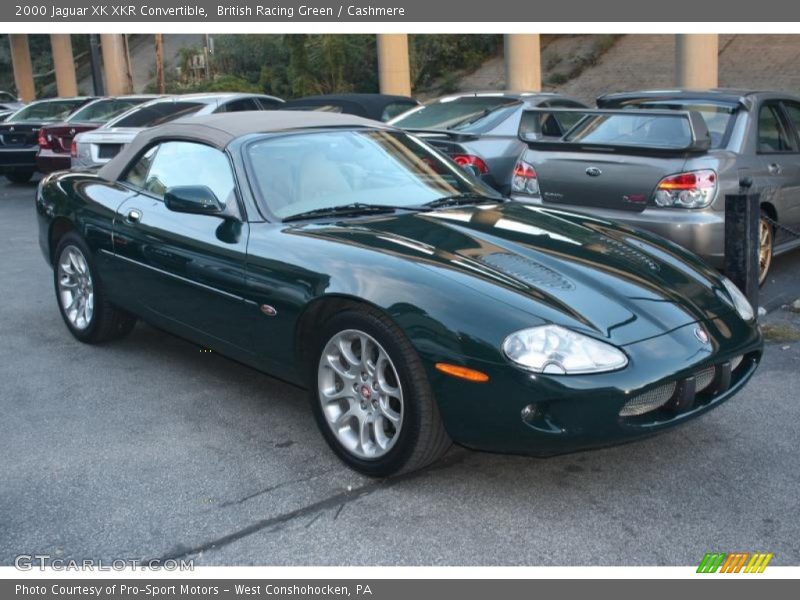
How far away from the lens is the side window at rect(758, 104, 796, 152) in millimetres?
7105

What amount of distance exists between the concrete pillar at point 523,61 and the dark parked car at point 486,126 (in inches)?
386

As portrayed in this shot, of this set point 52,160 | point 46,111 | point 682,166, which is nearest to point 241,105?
point 52,160

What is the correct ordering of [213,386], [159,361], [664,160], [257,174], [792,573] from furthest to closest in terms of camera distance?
1. [664,160]
2. [159,361]
3. [213,386]
4. [257,174]
5. [792,573]

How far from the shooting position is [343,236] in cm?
416

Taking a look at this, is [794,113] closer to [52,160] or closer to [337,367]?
[337,367]

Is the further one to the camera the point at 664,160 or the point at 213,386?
the point at 664,160

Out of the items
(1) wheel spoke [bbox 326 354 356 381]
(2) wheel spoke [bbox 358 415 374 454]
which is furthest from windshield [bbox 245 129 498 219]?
(2) wheel spoke [bbox 358 415 374 454]

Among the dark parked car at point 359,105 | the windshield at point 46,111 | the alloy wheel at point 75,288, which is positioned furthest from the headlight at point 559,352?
the windshield at point 46,111

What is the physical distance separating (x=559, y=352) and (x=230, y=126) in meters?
2.48

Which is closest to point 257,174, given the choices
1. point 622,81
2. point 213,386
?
point 213,386

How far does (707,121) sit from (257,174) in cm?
404

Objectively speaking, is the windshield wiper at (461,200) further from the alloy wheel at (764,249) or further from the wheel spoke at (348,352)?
the alloy wheel at (764,249)

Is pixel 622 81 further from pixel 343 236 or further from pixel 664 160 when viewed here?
pixel 343 236

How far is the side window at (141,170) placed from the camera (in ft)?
17.9
